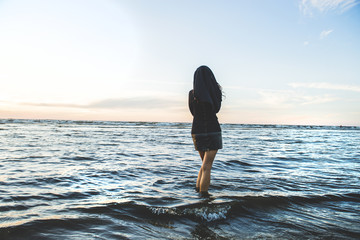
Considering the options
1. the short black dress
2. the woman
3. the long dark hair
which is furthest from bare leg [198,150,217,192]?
the long dark hair

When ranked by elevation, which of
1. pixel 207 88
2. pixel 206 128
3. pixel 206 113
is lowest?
pixel 206 128

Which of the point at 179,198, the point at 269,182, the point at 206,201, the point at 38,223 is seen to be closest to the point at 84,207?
the point at 38,223

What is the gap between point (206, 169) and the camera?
409 centimetres

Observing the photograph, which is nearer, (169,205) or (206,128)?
(169,205)

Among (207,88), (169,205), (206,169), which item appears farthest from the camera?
(206,169)

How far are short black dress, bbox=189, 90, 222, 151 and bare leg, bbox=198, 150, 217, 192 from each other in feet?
0.37

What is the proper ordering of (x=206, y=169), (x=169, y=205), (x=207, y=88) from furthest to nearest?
1. (x=206, y=169)
2. (x=207, y=88)
3. (x=169, y=205)

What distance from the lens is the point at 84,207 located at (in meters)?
3.37

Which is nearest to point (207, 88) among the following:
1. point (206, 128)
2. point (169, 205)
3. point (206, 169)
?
point (206, 128)

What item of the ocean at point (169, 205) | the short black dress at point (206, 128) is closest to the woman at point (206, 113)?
the short black dress at point (206, 128)

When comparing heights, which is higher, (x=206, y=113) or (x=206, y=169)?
(x=206, y=113)

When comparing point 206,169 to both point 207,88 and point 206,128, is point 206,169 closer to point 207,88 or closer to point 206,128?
point 206,128

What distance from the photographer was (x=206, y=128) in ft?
13.2

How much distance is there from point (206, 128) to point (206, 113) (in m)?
0.24
